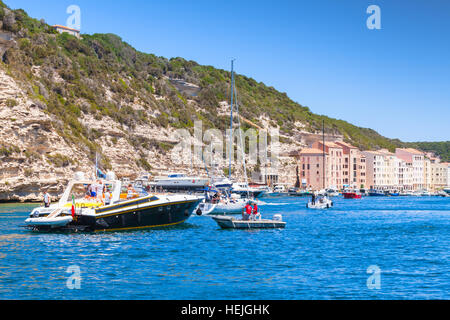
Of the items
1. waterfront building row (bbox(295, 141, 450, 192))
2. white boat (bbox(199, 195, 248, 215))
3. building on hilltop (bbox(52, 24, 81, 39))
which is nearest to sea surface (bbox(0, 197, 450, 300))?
white boat (bbox(199, 195, 248, 215))

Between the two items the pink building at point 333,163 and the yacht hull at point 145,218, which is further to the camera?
the pink building at point 333,163

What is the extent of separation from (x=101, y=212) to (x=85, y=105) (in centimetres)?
5781

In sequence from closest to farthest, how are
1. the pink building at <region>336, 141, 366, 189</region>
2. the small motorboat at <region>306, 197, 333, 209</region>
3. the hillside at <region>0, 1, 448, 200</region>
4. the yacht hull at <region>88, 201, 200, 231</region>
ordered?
the yacht hull at <region>88, 201, 200, 231</region>, the hillside at <region>0, 1, 448, 200</region>, the small motorboat at <region>306, 197, 333, 209</region>, the pink building at <region>336, 141, 366, 189</region>

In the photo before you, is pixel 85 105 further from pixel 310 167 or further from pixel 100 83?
pixel 310 167

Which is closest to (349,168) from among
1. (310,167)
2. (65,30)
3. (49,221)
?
(310,167)

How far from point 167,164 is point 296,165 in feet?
209

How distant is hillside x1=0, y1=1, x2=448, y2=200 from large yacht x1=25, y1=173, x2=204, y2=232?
99.1 feet

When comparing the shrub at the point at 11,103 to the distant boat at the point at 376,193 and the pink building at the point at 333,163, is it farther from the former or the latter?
the distant boat at the point at 376,193

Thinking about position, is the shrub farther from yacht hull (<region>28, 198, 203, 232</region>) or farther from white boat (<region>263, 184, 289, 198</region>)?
white boat (<region>263, 184, 289, 198</region>)

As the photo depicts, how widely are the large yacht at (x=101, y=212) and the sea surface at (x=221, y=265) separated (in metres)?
0.81

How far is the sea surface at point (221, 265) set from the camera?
61.1ft

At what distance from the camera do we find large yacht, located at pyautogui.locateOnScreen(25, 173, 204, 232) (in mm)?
34625

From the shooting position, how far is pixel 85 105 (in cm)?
8938

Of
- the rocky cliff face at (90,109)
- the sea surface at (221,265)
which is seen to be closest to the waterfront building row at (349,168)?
the rocky cliff face at (90,109)
